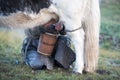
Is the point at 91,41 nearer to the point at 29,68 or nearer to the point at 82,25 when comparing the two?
the point at 82,25

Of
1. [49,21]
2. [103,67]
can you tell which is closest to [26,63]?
[49,21]

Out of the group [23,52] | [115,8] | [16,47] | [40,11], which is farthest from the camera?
[115,8]

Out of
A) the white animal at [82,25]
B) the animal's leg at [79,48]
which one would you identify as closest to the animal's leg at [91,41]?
the white animal at [82,25]

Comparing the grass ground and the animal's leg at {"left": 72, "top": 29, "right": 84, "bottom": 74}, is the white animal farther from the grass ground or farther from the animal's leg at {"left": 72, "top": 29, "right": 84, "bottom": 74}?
the grass ground

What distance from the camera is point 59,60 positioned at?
746 cm

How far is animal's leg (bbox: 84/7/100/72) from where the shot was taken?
7.41 metres

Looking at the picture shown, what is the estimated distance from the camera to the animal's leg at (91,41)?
24.3 ft

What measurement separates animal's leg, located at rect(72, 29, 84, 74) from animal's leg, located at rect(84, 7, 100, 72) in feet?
0.35

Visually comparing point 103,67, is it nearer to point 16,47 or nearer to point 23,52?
point 23,52

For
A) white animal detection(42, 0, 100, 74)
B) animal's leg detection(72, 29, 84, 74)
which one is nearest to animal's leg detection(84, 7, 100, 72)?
white animal detection(42, 0, 100, 74)

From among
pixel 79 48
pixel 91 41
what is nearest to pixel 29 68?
pixel 79 48

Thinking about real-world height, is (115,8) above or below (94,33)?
below

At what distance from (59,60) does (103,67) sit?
982 mm

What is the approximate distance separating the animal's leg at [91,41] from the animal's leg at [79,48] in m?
0.11
